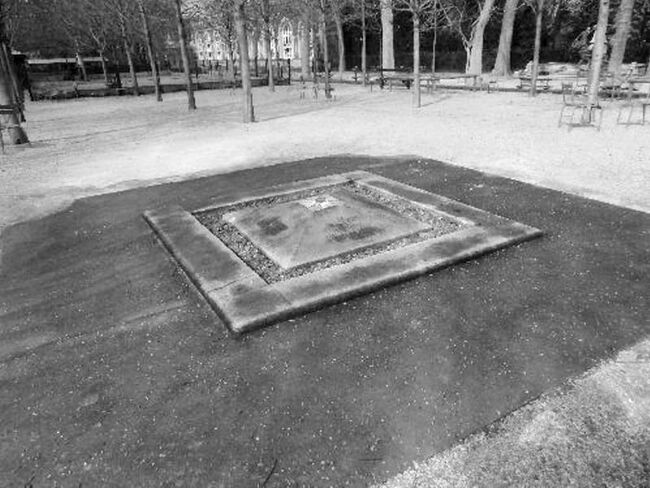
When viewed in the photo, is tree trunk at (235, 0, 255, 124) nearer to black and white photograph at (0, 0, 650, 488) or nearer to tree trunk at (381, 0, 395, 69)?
black and white photograph at (0, 0, 650, 488)

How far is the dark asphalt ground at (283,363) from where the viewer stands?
2756 millimetres

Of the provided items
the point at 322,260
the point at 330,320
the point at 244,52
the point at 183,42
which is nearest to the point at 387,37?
the point at 183,42

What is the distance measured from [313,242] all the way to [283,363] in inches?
84.5

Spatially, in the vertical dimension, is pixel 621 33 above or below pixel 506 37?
below

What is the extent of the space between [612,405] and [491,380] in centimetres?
75

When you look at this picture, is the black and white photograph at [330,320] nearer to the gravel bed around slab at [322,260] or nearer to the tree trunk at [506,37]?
the gravel bed around slab at [322,260]

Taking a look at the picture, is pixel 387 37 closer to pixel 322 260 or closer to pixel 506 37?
pixel 506 37

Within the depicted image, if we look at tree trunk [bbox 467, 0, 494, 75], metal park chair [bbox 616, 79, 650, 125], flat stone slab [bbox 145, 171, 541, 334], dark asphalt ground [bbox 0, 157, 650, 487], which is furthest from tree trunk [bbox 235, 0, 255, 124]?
tree trunk [bbox 467, 0, 494, 75]

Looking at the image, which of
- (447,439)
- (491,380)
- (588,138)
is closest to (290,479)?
(447,439)

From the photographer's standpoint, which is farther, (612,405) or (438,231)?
(438,231)

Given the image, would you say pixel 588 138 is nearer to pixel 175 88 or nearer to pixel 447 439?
pixel 447 439

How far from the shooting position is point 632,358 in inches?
136

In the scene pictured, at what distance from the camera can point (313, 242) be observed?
18.0 ft

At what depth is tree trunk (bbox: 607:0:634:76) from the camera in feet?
60.2
